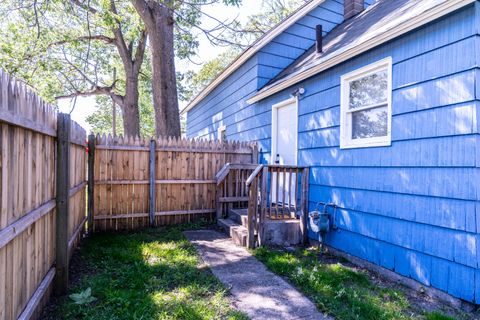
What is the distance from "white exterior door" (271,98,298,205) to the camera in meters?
6.03

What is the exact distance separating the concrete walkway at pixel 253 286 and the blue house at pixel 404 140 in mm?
1444

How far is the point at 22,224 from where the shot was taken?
6.59 feet

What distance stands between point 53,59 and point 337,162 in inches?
548

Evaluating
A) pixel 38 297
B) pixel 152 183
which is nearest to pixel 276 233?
pixel 152 183

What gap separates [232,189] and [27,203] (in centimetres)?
482

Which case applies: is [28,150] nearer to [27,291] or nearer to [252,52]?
[27,291]

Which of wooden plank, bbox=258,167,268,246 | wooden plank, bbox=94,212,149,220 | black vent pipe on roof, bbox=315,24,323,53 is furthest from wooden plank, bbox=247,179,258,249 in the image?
black vent pipe on roof, bbox=315,24,323,53

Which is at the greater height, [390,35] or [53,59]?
[53,59]

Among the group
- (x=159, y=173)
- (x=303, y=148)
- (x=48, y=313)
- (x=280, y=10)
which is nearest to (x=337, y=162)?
(x=303, y=148)

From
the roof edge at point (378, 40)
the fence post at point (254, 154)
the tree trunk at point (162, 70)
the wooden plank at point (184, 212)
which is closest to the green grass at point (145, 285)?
the wooden plank at point (184, 212)

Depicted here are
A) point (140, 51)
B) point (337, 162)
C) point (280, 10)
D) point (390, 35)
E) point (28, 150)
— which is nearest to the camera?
point (28, 150)

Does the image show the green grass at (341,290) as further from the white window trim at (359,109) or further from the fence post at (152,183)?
the fence post at (152,183)

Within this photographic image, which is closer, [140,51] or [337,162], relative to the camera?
[337,162]

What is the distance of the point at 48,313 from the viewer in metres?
2.60
